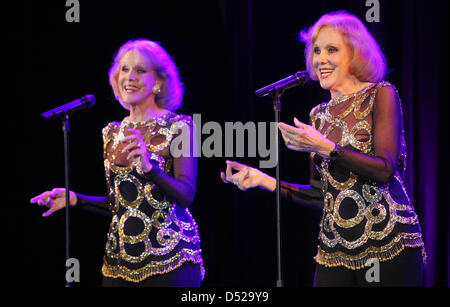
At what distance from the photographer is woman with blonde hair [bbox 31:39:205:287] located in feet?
7.18

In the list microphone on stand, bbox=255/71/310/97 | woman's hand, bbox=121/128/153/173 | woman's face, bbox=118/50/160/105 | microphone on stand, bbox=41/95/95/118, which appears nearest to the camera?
microphone on stand, bbox=255/71/310/97

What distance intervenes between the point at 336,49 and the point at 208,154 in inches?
47.8

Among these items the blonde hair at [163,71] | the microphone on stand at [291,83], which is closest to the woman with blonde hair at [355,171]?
the microphone on stand at [291,83]

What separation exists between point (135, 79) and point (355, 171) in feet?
3.69

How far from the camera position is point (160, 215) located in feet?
7.41

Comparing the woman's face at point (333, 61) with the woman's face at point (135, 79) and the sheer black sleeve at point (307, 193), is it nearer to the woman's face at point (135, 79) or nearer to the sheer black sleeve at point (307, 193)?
the sheer black sleeve at point (307, 193)

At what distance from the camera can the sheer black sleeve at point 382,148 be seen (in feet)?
6.03

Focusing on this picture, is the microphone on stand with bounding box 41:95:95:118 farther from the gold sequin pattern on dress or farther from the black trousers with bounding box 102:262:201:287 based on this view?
the black trousers with bounding box 102:262:201:287

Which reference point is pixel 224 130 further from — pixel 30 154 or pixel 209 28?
pixel 30 154

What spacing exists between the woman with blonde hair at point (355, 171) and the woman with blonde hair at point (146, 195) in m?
0.28

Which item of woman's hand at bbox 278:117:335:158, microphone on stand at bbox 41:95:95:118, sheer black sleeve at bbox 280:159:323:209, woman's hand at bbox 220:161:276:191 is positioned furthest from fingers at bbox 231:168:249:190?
microphone on stand at bbox 41:95:95:118

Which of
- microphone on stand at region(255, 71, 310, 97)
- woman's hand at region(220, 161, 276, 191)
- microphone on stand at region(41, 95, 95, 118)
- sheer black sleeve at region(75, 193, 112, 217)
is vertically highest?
microphone on stand at region(255, 71, 310, 97)

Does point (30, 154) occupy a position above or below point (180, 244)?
above
